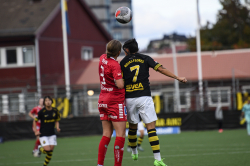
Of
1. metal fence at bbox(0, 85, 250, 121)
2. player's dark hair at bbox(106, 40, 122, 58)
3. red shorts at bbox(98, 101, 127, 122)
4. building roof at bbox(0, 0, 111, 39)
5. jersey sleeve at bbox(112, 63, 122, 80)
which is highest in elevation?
building roof at bbox(0, 0, 111, 39)

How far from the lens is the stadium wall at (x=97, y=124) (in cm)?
2066

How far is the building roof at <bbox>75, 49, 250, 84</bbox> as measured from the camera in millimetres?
30500

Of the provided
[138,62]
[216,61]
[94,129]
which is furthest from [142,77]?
[216,61]

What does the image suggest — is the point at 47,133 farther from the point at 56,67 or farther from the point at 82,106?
the point at 56,67

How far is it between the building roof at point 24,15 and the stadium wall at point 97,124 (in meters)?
10.1

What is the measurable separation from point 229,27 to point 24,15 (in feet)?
90.5

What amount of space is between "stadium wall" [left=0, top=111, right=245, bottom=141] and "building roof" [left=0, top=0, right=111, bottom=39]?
33.1ft

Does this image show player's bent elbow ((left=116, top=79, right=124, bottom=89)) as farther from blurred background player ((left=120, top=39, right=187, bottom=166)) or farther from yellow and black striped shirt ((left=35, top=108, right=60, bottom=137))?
yellow and black striped shirt ((left=35, top=108, right=60, bottom=137))

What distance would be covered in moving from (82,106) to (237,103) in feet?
32.5

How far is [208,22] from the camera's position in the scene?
5016 cm

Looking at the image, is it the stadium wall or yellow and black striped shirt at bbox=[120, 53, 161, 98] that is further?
Result: the stadium wall

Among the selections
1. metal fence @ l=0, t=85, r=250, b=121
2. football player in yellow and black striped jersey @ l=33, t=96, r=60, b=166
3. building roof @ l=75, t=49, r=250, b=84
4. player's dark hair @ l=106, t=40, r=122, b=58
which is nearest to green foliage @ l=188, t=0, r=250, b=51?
building roof @ l=75, t=49, r=250, b=84

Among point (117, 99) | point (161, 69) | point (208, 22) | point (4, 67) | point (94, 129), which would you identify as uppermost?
point (208, 22)

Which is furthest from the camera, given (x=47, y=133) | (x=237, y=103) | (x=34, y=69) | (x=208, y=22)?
(x=208, y=22)
